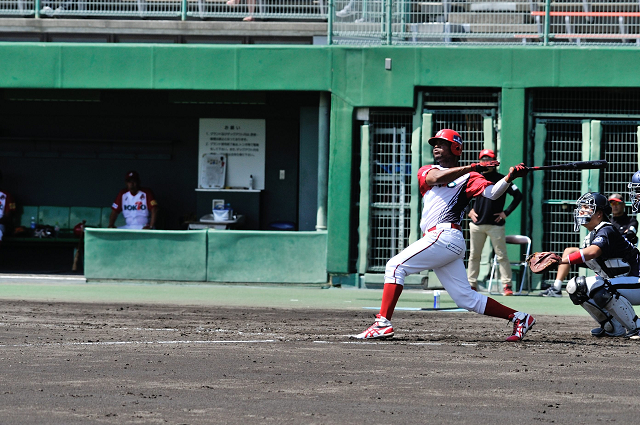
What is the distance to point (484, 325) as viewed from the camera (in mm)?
9750

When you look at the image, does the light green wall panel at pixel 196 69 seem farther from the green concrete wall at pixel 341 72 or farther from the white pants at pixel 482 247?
the white pants at pixel 482 247

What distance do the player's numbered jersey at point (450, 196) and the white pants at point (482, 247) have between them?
4.83 m

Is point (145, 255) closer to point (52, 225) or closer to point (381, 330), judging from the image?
point (52, 225)

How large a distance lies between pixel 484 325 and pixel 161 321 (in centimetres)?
342

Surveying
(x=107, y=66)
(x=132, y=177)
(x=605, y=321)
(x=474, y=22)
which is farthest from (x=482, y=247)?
(x=107, y=66)

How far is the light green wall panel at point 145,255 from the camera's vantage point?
45.3ft

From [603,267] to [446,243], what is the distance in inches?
69.0

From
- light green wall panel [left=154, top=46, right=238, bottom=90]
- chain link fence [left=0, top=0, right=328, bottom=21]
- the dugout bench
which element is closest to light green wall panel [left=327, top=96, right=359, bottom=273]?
light green wall panel [left=154, top=46, right=238, bottom=90]

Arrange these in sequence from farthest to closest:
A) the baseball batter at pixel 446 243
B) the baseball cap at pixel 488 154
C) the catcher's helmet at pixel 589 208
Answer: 1. the baseball cap at pixel 488 154
2. the catcher's helmet at pixel 589 208
3. the baseball batter at pixel 446 243

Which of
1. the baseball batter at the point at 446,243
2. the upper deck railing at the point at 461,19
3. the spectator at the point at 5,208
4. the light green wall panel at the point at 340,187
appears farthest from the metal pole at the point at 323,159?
the baseball batter at the point at 446,243

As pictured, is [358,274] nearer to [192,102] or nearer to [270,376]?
[192,102]

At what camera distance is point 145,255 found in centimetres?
1386

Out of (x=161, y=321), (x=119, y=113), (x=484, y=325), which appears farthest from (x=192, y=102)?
(x=484, y=325)

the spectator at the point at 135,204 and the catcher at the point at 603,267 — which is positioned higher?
the spectator at the point at 135,204
